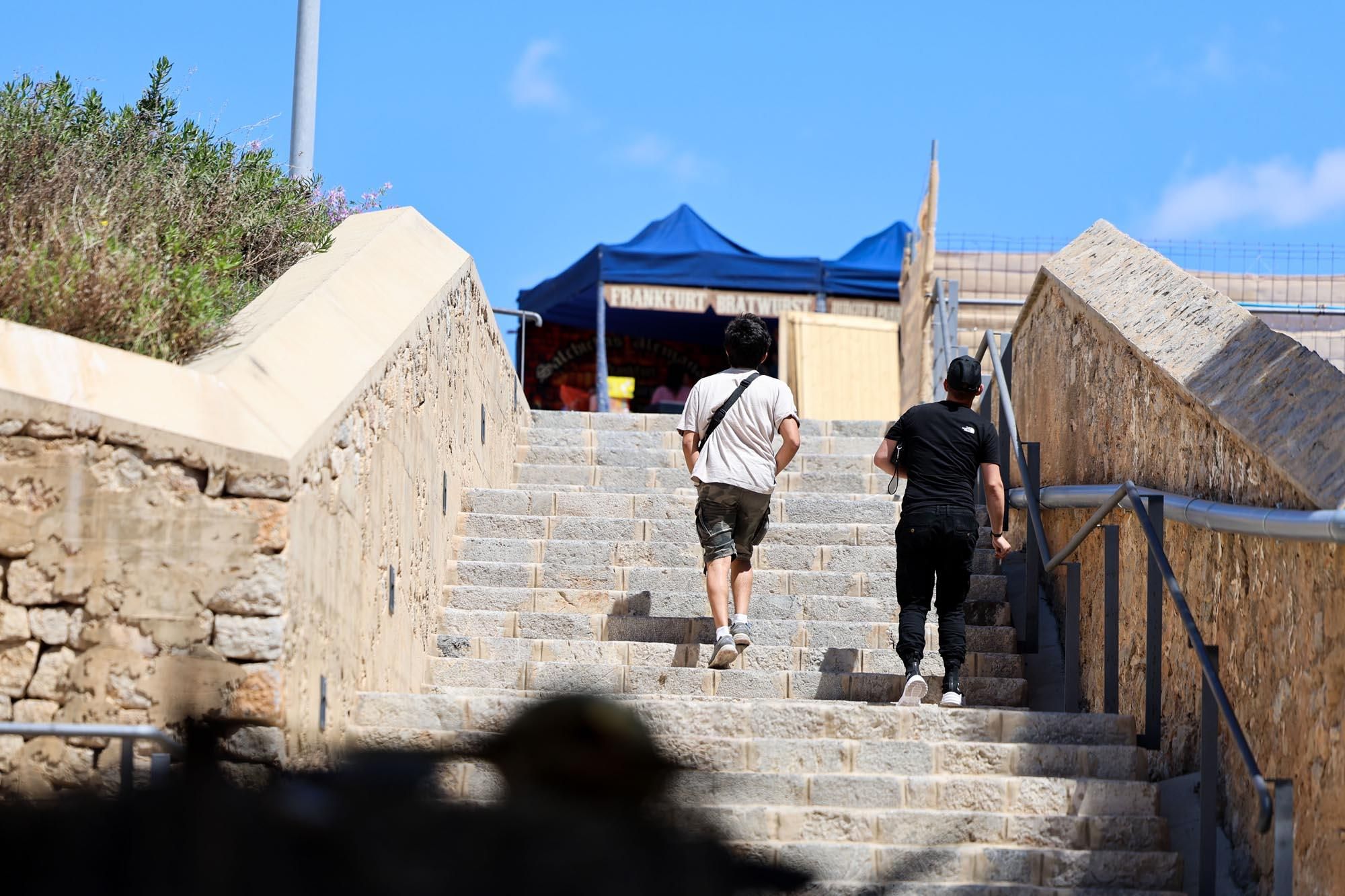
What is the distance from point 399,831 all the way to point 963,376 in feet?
17.9

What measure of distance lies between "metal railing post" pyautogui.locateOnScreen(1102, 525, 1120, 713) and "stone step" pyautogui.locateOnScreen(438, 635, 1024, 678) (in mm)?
911

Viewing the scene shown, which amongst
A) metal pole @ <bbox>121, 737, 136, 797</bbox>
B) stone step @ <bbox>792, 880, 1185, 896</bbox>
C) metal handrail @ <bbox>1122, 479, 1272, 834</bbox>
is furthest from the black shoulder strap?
metal pole @ <bbox>121, 737, 136, 797</bbox>

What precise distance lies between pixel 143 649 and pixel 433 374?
2839 mm

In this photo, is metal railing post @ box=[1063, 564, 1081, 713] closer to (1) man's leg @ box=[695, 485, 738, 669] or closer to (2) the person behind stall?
(1) man's leg @ box=[695, 485, 738, 669]

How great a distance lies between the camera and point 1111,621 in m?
5.53

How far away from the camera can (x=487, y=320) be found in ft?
28.4

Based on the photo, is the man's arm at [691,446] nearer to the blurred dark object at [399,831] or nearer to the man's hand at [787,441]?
the man's hand at [787,441]

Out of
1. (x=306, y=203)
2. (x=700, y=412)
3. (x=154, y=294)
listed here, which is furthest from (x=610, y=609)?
(x=154, y=294)

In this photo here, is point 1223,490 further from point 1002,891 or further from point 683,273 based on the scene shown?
point 683,273

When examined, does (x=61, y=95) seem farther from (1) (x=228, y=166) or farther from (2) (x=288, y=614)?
(2) (x=288, y=614)

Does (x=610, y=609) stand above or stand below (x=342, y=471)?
below

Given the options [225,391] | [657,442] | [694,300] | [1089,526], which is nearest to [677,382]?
[694,300]

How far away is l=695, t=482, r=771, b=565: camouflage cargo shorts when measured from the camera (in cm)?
625

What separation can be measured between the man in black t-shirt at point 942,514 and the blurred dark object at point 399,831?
476 centimetres
